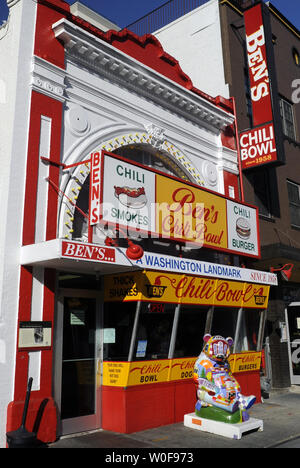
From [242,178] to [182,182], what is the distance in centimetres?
411

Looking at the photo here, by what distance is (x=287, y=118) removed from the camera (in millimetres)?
16734

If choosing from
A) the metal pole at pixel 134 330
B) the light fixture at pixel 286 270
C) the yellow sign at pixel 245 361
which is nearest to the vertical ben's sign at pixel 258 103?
the light fixture at pixel 286 270

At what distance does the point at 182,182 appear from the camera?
10016 millimetres

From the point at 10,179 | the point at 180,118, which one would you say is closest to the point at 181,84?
the point at 180,118

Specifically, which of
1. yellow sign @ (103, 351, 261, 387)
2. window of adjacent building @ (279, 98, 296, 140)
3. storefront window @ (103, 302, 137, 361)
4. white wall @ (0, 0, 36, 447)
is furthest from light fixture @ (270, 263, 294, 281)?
white wall @ (0, 0, 36, 447)

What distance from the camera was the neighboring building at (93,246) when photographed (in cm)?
752

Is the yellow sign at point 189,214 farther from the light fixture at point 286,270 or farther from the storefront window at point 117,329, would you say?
the light fixture at point 286,270

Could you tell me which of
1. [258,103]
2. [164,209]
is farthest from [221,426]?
[258,103]

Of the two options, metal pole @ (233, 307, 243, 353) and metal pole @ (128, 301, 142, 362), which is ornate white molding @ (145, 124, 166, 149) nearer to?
metal pole @ (128, 301, 142, 362)

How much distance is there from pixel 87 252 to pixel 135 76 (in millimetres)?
5314

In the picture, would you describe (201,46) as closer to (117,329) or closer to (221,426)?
(117,329)

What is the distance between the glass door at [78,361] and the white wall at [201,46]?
30.1 ft

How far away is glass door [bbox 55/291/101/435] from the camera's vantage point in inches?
318
